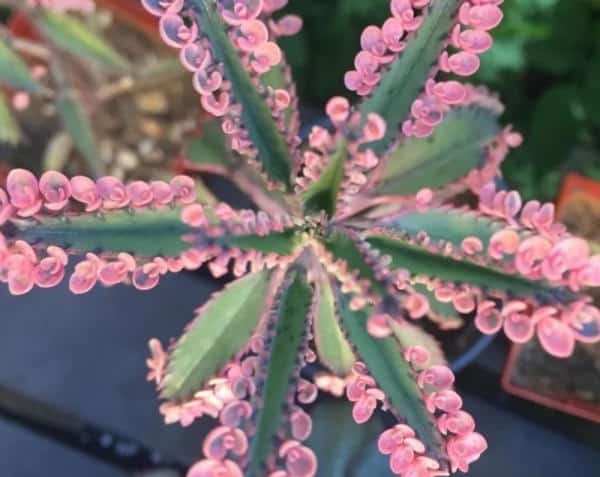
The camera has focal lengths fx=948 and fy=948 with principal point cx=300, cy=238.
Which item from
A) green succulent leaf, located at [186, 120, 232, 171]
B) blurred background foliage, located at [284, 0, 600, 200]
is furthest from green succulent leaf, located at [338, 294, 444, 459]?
blurred background foliage, located at [284, 0, 600, 200]

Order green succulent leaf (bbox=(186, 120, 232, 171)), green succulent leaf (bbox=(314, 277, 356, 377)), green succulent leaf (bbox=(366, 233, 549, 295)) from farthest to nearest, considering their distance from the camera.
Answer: green succulent leaf (bbox=(186, 120, 232, 171))
green succulent leaf (bbox=(314, 277, 356, 377))
green succulent leaf (bbox=(366, 233, 549, 295))

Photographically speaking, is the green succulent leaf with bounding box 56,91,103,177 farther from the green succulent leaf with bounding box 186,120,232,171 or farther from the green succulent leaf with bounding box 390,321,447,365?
the green succulent leaf with bounding box 390,321,447,365

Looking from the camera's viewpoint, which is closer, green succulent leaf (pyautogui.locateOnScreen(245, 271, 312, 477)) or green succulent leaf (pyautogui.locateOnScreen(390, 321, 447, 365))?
green succulent leaf (pyautogui.locateOnScreen(245, 271, 312, 477))

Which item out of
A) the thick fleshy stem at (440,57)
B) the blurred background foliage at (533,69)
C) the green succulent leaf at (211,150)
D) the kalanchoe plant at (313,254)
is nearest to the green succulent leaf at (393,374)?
the kalanchoe plant at (313,254)

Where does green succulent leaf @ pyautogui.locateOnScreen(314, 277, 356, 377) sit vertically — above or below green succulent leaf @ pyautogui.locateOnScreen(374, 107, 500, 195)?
below

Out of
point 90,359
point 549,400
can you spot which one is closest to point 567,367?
point 549,400

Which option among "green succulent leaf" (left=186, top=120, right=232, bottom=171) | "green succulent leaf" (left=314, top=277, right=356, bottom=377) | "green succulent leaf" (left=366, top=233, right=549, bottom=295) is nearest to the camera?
"green succulent leaf" (left=366, top=233, right=549, bottom=295)

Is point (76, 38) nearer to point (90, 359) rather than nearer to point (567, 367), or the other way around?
point (90, 359)
